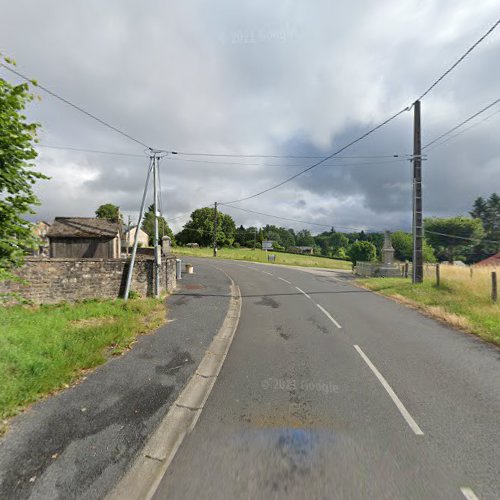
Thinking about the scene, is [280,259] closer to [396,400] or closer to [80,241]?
[80,241]

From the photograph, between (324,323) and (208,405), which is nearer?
(208,405)

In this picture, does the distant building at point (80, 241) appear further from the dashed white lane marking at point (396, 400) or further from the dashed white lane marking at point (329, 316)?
the dashed white lane marking at point (396, 400)

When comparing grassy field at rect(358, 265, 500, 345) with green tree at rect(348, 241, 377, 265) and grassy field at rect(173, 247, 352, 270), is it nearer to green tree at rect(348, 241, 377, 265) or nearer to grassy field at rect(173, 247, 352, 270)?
green tree at rect(348, 241, 377, 265)

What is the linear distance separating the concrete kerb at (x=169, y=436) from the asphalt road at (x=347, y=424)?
13 cm

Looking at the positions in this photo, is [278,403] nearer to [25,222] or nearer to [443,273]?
[25,222]

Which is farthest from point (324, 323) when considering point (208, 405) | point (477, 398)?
point (208, 405)

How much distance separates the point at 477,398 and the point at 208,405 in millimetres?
4304

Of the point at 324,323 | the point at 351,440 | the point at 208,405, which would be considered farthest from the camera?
the point at 324,323

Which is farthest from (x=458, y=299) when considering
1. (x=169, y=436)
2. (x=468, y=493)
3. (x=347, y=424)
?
(x=169, y=436)

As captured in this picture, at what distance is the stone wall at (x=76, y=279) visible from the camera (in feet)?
34.3

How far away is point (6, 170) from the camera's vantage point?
3.61 meters

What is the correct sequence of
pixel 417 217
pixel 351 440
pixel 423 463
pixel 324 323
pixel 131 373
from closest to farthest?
pixel 423 463
pixel 351 440
pixel 131 373
pixel 324 323
pixel 417 217

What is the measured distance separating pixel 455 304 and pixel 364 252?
976 inches

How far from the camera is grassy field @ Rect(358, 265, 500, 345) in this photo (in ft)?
29.0
